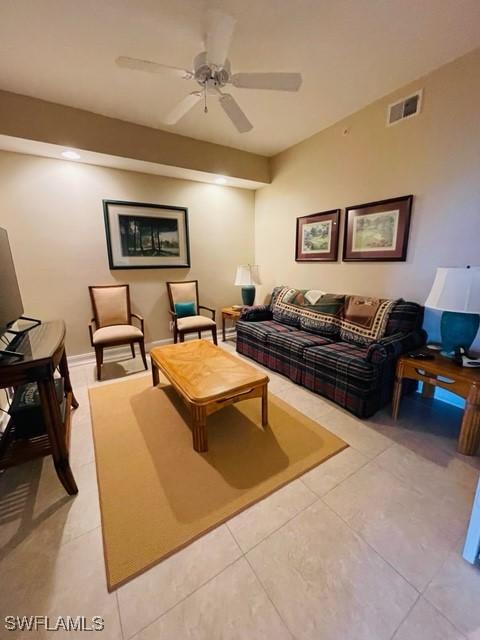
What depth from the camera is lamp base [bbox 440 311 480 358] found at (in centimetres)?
191

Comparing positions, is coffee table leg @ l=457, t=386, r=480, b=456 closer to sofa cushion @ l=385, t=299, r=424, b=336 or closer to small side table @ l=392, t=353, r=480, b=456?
small side table @ l=392, t=353, r=480, b=456

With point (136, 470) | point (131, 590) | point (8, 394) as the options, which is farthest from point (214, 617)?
point (8, 394)

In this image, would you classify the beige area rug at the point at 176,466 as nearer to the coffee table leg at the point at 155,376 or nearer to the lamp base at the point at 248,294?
the coffee table leg at the point at 155,376

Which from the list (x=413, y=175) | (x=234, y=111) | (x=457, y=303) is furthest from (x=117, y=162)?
(x=457, y=303)

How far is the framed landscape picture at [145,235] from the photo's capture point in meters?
3.34

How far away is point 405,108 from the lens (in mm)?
2379

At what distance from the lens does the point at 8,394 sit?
7.20ft

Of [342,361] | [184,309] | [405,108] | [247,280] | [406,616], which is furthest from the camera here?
[247,280]

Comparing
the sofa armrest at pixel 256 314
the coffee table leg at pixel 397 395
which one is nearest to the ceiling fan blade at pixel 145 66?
the sofa armrest at pixel 256 314

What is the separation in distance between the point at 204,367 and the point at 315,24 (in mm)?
2518

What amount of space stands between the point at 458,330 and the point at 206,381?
1928mm

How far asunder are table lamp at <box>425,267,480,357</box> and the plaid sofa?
31 centimetres

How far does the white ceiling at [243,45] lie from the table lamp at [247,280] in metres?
1.95

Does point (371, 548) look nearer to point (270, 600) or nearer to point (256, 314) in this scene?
point (270, 600)
